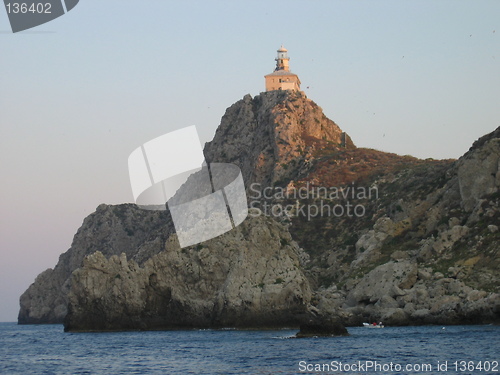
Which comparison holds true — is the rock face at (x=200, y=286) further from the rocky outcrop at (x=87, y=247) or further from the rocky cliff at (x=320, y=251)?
the rocky outcrop at (x=87, y=247)

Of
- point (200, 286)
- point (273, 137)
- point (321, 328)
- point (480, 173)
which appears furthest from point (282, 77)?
point (321, 328)

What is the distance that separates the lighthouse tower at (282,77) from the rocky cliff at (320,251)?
1395 centimetres

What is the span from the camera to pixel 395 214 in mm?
126875

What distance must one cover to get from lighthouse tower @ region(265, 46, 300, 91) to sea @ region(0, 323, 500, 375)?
10029 centimetres

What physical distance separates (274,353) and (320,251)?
225 ft

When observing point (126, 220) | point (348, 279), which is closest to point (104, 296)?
point (348, 279)

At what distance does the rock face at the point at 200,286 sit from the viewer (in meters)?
86.1

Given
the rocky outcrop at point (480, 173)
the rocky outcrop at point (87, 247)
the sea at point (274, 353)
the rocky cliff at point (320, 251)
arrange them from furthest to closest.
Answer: the rocky outcrop at point (87, 247)
the rocky outcrop at point (480, 173)
the rocky cliff at point (320, 251)
the sea at point (274, 353)

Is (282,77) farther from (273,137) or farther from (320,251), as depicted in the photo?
(320,251)

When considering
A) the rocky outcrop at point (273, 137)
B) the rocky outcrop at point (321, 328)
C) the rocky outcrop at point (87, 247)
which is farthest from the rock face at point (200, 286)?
the rocky outcrop at point (87, 247)

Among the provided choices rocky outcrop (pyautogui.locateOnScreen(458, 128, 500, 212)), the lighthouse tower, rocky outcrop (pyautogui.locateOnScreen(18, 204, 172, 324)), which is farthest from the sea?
the lighthouse tower

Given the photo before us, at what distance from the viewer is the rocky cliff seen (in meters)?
88.6

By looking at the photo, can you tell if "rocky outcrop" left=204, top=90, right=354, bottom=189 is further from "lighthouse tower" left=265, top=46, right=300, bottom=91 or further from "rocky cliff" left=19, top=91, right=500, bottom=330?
"lighthouse tower" left=265, top=46, right=300, bottom=91

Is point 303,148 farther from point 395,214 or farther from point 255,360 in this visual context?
point 255,360
